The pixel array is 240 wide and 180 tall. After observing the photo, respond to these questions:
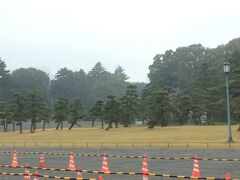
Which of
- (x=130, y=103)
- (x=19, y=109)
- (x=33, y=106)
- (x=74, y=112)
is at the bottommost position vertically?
(x=74, y=112)

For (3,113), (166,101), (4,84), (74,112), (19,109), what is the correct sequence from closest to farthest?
(166,101) < (74,112) < (19,109) < (3,113) < (4,84)

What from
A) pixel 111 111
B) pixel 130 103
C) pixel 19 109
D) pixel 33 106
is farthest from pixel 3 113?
pixel 130 103

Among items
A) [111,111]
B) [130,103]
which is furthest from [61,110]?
[130,103]

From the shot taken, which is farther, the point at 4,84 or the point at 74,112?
the point at 4,84

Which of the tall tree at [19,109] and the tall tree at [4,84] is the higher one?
the tall tree at [4,84]

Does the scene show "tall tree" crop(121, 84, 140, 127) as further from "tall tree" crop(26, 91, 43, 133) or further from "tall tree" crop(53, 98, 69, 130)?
"tall tree" crop(26, 91, 43, 133)

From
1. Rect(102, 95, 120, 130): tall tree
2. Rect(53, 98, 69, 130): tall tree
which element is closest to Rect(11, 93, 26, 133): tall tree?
Rect(53, 98, 69, 130): tall tree

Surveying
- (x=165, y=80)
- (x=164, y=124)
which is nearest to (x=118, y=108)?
(x=164, y=124)

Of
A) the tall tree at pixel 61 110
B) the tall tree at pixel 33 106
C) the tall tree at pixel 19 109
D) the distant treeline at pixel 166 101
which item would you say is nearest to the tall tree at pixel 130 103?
the distant treeline at pixel 166 101

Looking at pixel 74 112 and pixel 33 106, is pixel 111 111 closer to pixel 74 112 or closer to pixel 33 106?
pixel 74 112

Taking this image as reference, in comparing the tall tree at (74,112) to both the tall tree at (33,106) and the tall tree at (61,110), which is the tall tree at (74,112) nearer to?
the tall tree at (61,110)

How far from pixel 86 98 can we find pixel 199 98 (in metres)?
76.5

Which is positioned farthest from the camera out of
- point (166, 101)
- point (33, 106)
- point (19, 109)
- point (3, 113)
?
point (3, 113)

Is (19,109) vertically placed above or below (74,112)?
above
